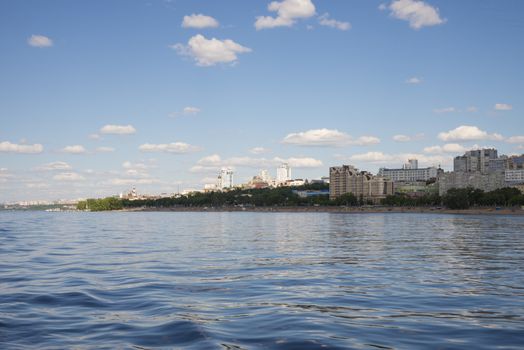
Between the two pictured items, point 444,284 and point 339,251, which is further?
point 339,251

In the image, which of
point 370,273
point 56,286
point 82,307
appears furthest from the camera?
point 370,273

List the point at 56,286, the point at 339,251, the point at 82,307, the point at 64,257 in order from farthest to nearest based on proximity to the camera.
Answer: the point at 339,251, the point at 64,257, the point at 56,286, the point at 82,307

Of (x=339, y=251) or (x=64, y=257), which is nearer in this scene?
(x=64, y=257)

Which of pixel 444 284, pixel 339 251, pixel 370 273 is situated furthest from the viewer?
pixel 339 251

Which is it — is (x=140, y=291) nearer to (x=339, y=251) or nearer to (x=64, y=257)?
(x=64, y=257)

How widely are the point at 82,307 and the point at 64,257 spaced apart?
47.9 ft

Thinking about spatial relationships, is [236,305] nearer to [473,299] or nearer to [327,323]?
[327,323]

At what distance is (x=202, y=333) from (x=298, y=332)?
1.84 m

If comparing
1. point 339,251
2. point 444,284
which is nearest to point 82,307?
point 444,284

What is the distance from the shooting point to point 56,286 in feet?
56.3

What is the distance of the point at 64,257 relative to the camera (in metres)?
27.3

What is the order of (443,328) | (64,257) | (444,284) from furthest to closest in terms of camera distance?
(64,257) < (444,284) < (443,328)

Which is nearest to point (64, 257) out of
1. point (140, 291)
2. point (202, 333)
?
point (140, 291)

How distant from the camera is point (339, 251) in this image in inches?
1276
